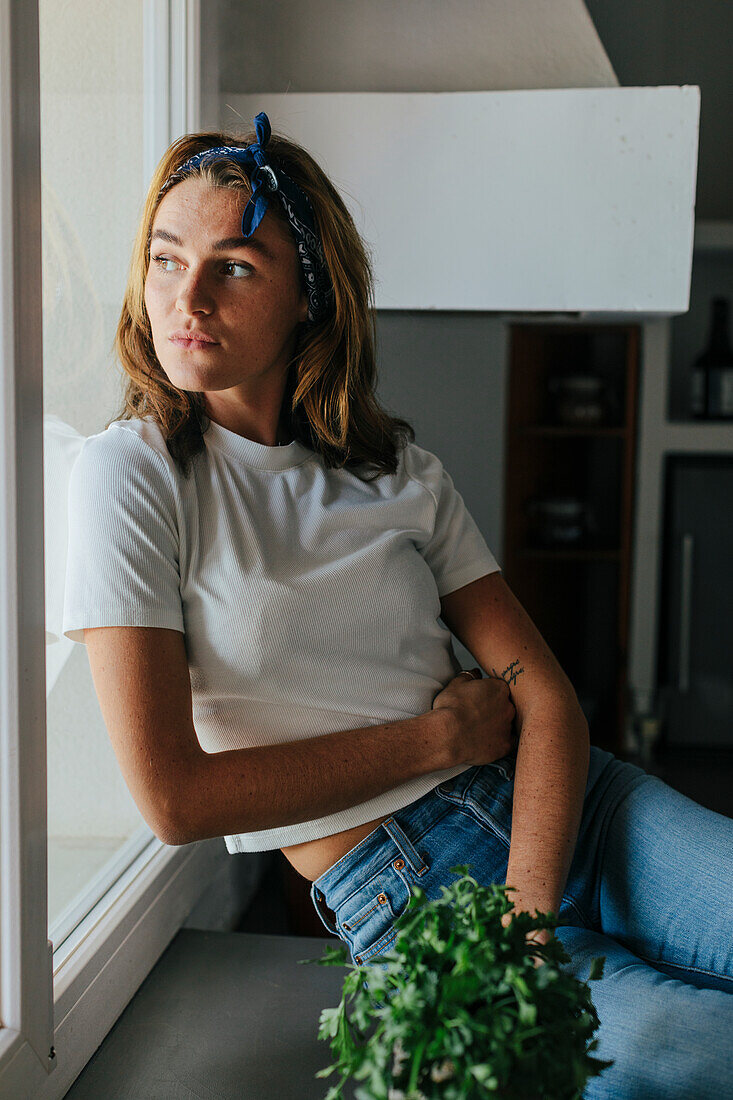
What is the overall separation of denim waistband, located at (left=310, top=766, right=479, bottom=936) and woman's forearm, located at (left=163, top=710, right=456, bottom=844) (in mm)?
46

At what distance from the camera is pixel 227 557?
3.04ft

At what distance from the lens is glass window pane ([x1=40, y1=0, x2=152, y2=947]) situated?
3.44ft

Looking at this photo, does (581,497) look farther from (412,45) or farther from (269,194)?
(269,194)

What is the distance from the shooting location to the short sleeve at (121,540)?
831 millimetres

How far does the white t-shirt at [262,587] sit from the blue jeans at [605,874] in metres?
0.04

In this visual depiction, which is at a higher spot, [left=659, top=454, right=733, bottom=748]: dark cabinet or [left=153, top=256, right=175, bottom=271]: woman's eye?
[left=153, top=256, right=175, bottom=271]: woman's eye

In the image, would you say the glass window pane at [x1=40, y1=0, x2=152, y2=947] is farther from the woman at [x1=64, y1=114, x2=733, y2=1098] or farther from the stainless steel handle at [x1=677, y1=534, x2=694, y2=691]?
the stainless steel handle at [x1=677, y1=534, x2=694, y2=691]

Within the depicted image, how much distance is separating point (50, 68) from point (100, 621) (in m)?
0.61

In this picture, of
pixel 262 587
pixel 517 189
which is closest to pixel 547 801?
pixel 262 587

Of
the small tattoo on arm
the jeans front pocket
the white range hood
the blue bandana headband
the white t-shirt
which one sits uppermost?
the white range hood

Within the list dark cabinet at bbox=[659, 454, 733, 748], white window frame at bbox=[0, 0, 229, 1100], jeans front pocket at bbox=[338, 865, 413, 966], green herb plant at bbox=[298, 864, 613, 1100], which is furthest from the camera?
dark cabinet at bbox=[659, 454, 733, 748]

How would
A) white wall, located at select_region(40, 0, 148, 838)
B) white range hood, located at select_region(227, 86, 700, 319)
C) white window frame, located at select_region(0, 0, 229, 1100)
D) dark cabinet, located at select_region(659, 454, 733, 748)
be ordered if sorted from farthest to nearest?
dark cabinet, located at select_region(659, 454, 733, 748) < white range hood, located at select_region(227, 86, 700, 319) < white wall, located at select_region(40, 0, 148, 838) < white window frame, located at select_region(0, 0, 229, 1100)

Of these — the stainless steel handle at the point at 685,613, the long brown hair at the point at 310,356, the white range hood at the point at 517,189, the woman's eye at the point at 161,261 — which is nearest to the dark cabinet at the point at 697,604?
the stainless steel handle at the point at 685,613

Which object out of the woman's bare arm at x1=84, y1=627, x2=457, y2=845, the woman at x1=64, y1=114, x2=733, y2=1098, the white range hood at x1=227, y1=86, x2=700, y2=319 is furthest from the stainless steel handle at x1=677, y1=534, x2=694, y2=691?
the woman's bare arm at x1=84, y1=627, x2=457, y2=845
